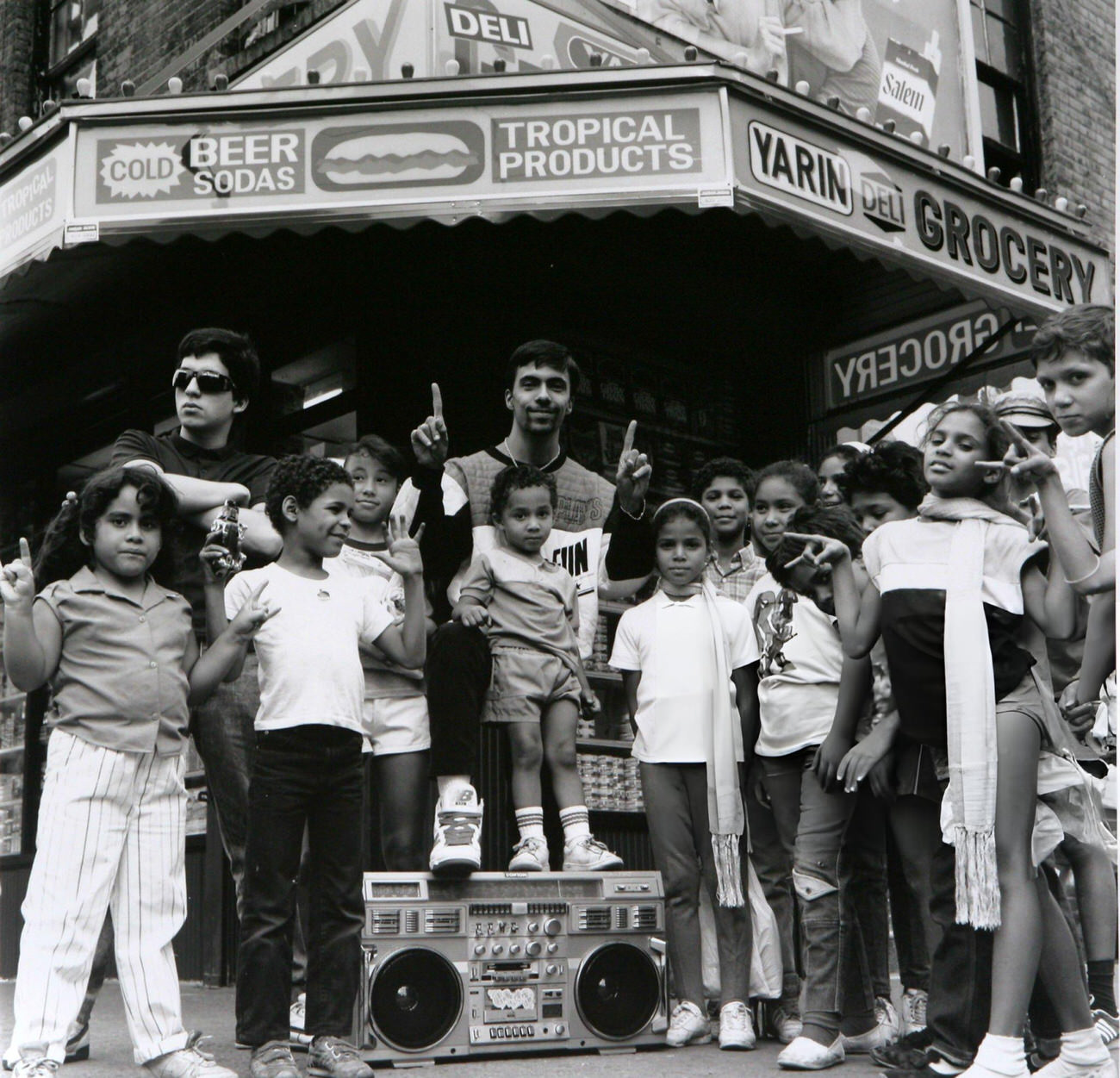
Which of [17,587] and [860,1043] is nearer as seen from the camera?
[17,587]

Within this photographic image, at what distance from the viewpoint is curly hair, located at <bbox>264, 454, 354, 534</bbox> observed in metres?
4.13

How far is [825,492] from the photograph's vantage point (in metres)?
5.56

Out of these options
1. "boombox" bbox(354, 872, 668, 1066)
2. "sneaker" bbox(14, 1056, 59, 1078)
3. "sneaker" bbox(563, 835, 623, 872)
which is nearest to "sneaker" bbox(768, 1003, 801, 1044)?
"boombox" bbox(354, 872, 668, 1066)

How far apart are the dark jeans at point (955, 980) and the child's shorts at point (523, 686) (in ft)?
5.35

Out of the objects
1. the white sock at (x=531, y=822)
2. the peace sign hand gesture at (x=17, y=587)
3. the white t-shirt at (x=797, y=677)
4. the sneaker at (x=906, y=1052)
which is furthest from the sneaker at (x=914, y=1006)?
the peace sign hand gesture at (x=17, y=587)

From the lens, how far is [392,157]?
5656 mm

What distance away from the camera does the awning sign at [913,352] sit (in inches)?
315

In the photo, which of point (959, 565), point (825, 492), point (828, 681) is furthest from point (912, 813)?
point (825, 492)

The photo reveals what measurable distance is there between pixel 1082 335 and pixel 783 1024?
2459 mm

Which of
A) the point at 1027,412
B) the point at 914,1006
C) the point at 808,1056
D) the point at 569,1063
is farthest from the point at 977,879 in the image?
the point at 1027,412

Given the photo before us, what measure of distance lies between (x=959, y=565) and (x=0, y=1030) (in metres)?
3.03

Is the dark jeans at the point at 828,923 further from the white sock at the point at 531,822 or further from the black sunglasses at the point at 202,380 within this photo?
the black sunglasses at the point at 202,380

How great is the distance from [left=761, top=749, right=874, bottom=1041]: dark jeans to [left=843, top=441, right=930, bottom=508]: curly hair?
1.06 m

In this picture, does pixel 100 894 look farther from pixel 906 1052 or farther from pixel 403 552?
pixel 906 1052
